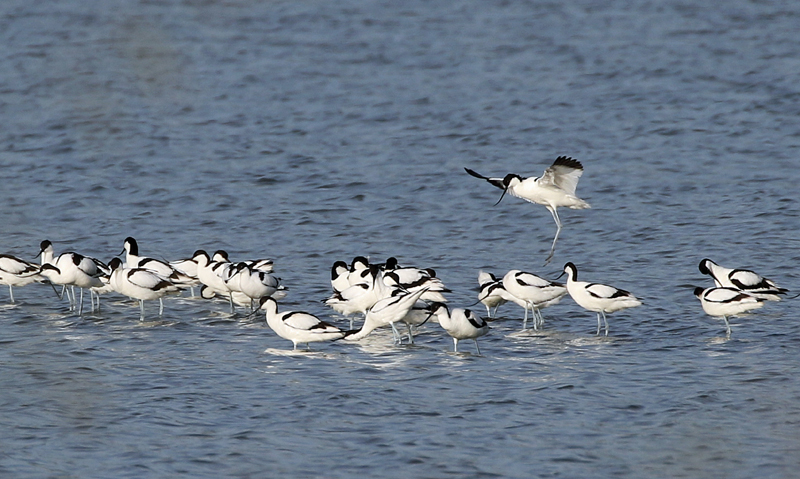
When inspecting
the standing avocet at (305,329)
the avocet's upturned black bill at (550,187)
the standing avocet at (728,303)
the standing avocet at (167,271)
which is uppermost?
the avocet's upturned black bill at (550,187)

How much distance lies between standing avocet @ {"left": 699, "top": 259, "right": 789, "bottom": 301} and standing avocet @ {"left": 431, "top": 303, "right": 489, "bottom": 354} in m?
3.31

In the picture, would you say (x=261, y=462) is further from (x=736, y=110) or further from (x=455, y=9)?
(x=455, y=9)

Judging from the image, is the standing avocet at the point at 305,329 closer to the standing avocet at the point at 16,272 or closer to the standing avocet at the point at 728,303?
the standing avocet at the point at 728,303

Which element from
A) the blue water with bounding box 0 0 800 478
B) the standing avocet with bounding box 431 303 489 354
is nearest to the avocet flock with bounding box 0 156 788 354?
the standing avocet with bounding box 431 303 489 354

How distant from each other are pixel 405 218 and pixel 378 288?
597cm

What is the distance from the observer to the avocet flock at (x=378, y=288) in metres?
12.1

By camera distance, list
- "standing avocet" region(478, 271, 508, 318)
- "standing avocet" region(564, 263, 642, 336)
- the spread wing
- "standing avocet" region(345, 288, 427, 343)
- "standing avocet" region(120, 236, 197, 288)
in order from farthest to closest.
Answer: "standing avocet" region(120, 236, 197, 288) < the spread wing < "standing avocet" region(478, 271, 508, 318) < "standing avocet" region(564, 263, 642, 336) < "standing avocet" region(345, 288, 427, 343)

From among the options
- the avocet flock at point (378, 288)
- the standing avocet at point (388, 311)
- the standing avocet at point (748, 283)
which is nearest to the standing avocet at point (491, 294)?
the avocet flock at point (378, 288)

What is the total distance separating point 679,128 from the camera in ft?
79.7

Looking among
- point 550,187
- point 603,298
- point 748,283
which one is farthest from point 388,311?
point 748,283

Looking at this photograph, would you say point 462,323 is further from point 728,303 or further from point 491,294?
point 728,303

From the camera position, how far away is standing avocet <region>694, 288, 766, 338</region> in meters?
12.2

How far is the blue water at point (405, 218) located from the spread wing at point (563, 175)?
137 cm

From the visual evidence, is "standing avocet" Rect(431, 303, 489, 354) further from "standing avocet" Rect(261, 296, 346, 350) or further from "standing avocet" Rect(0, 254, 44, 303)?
"standing avocet" Rect(0, 254, 44, 303)
